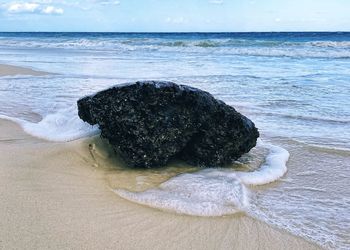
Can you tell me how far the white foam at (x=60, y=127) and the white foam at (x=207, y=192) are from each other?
1295 millimetres

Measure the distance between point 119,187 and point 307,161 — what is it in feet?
6.59

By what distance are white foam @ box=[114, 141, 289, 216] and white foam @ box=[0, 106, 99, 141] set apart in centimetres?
129

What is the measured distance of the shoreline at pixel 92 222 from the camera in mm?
2621

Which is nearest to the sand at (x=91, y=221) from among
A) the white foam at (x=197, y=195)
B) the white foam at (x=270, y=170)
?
the white foam at (x=197, y=195)

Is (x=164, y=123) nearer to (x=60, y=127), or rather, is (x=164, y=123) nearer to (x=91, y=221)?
(x=91, y=221)

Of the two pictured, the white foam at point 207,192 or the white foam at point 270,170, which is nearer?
the white foam at point 207,192

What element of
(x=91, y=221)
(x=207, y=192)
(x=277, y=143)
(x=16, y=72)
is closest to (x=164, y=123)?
(x=207, y=192)

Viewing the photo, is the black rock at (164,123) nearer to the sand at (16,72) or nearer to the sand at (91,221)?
the sand at (91,221)

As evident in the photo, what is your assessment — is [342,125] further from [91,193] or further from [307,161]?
[91,193]

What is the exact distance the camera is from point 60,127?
521cm

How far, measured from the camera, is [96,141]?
14.0 feet

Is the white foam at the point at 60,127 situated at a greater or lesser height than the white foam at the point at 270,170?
greater

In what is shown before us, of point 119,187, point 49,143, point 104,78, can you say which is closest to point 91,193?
point 119,187

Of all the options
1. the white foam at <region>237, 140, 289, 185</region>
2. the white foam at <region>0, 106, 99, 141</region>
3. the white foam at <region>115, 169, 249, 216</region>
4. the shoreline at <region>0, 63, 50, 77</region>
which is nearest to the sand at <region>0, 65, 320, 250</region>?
the white foam at <region>115, 169, 249, 216</region>
